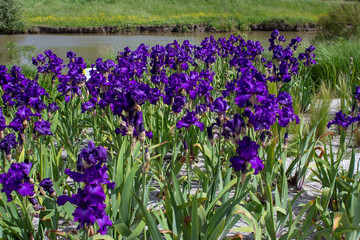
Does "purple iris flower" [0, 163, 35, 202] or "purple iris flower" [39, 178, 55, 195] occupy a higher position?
"purple iris flower" [0, 163, 35, 202]

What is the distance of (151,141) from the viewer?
11.5 feet

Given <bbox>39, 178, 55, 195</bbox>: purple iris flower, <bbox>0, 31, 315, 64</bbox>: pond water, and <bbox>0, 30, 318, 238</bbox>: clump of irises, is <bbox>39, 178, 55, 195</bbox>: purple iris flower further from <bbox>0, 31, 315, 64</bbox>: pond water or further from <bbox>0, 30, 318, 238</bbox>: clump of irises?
<bbox>0, 31, 315, 64</bbox>: pond water

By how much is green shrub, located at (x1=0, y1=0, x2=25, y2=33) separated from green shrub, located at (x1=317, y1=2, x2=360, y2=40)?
63.0ft

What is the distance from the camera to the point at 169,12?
34562 millimetres

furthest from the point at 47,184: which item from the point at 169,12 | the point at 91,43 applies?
the point at 169,12

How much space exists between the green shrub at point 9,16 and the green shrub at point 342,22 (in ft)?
63.0

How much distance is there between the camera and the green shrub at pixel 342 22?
12.0 meters

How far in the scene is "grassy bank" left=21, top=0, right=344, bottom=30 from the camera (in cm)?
3006

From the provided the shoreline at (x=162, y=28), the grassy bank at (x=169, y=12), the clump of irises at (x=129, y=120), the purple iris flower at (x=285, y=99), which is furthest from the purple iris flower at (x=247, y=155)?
the grassy bank at (x=169, y=12)

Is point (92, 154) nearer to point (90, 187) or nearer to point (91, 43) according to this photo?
point (90, 187)

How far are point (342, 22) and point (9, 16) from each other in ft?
66.3

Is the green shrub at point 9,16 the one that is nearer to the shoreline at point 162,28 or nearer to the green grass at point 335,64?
the shoreline at point 162,28

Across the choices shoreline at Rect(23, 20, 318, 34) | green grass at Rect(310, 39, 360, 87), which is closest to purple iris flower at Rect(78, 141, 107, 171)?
green grass at Rect(310, 39, 360, 87)

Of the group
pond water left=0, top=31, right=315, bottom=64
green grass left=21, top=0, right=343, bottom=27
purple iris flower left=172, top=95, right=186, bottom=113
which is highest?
green grass left=21, top=0, right=343, bottom=27
